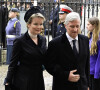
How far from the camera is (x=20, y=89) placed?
4.01 meters

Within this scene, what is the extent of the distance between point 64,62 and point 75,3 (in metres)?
6.79

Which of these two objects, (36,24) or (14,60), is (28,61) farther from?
(36,24)

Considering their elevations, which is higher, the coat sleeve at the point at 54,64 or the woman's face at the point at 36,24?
the woman's face at the point at 36,24

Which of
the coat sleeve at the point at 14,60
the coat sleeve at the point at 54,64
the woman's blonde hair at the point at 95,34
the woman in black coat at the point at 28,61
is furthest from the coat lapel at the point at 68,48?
the woman's blonde hair at the point at 95,34

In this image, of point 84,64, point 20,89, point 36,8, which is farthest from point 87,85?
point 36,8

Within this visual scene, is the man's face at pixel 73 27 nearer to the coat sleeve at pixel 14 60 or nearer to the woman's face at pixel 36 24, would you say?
the woman's face at pixel 36 24

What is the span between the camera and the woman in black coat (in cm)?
399

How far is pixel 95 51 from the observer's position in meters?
5.15

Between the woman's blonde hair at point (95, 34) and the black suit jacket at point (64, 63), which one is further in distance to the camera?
the woman's blonde hair at point (95, 34)

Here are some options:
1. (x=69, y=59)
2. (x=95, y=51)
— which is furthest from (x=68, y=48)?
(x=95, y=51)

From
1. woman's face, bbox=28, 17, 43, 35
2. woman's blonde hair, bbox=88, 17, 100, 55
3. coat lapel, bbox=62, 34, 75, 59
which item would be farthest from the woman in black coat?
woman's blonde hair, bbox=88, 17, 100, 55

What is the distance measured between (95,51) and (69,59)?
146cm

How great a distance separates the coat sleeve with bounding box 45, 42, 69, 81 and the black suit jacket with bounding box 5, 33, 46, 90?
14 cm

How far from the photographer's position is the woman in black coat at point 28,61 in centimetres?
399
